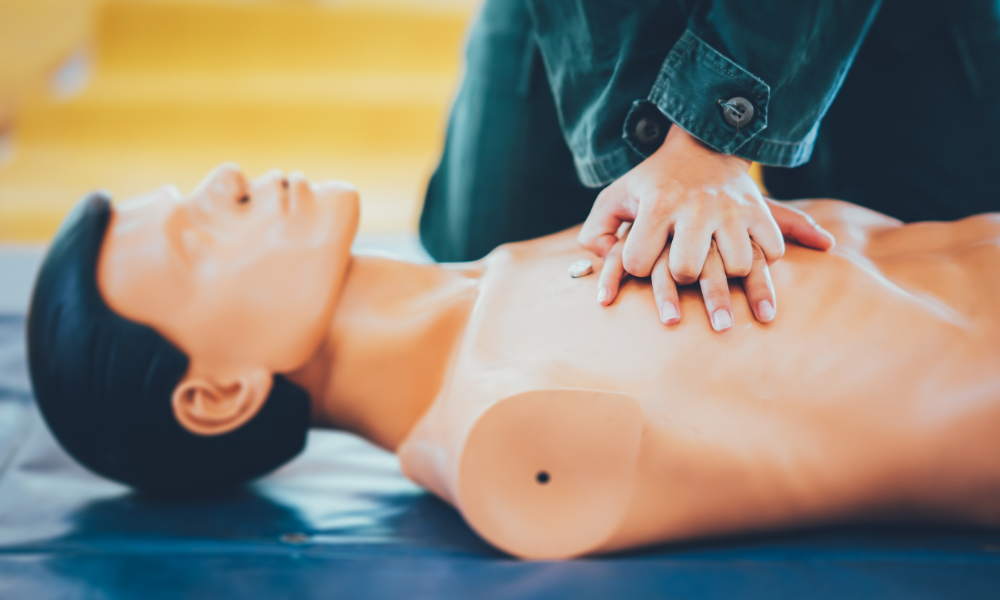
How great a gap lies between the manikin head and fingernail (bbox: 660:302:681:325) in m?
0.43

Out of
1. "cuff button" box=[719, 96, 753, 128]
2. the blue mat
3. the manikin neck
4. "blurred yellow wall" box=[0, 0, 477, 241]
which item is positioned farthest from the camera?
"blurred yellow wall" box=[0, 0, 477, 241]

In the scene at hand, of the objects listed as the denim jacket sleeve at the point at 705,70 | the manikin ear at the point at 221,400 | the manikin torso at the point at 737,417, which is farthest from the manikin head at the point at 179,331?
the denim jacket sleeve at the point at 705,70

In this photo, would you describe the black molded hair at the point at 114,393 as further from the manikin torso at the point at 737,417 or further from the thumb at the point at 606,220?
the thumb at the point at 606,220

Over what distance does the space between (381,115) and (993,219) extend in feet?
9.56

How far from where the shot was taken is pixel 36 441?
4.28 ft

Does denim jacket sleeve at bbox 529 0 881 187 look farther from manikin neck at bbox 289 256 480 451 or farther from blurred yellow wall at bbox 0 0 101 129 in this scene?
blurred yellow wall at bbox 0 0 101 129

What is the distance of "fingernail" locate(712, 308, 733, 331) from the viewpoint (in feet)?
2.90

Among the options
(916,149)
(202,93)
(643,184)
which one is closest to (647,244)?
(643,184)

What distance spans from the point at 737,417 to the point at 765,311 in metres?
0.12

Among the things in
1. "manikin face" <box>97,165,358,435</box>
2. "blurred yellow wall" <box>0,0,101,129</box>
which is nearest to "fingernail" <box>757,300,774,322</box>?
"manikin face" <box>97,165,358,435</box>

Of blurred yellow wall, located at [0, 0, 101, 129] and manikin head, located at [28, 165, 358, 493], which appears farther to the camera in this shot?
blurred yellow wall, located at [0, 0, 101, 129]

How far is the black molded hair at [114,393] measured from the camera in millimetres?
1016

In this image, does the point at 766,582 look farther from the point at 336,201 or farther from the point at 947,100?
the point at 947,100

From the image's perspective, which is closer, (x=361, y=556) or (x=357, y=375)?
(x=361, y=556)
